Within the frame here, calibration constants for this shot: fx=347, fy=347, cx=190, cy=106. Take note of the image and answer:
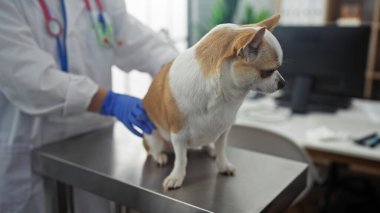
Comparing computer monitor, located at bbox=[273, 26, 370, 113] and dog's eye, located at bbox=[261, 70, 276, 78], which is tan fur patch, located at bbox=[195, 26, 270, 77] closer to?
dog's eye, located at bbox=[261, 70, 276, 78]

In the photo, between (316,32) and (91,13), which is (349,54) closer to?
(316,32)

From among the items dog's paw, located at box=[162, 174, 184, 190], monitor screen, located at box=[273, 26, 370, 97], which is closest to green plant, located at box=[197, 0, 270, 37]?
monitor screen, located at box=[273, 26, 370, 97]

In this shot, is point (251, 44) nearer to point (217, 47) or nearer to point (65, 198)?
point (217, 47)

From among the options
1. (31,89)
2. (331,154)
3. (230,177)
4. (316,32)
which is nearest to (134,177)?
(230,177)

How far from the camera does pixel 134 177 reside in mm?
802

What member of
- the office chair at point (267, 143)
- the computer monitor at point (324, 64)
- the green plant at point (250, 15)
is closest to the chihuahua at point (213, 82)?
the office chair at point (267, 143)

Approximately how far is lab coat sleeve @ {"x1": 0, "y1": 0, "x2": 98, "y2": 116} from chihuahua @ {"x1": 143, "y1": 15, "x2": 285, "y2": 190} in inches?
9.7

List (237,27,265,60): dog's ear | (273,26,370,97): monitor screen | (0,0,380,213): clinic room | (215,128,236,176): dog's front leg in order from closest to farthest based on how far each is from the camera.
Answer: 1. (237,27,265,60): dog's ear
2. (0,0,380,213): clinic room
3. (215,128,236,176): dog's front leg
4. (273,26,370,97): monitor screen

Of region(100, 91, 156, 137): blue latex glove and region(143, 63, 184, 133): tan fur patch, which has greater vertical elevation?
region(143, 63, 184, 133): tan fur patch

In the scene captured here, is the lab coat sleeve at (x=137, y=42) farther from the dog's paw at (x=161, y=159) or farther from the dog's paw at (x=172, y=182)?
the dog's paw at (x=172, y=182)

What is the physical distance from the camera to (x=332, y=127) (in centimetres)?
171

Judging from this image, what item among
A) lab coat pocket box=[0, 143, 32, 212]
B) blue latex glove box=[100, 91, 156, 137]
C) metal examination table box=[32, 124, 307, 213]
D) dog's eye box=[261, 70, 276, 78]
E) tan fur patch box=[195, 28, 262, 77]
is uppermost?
tan fur patch box=[195, 28, 262, 77]

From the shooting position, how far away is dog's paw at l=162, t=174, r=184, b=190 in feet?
2.41

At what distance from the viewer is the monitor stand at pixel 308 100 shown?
1936 mm
